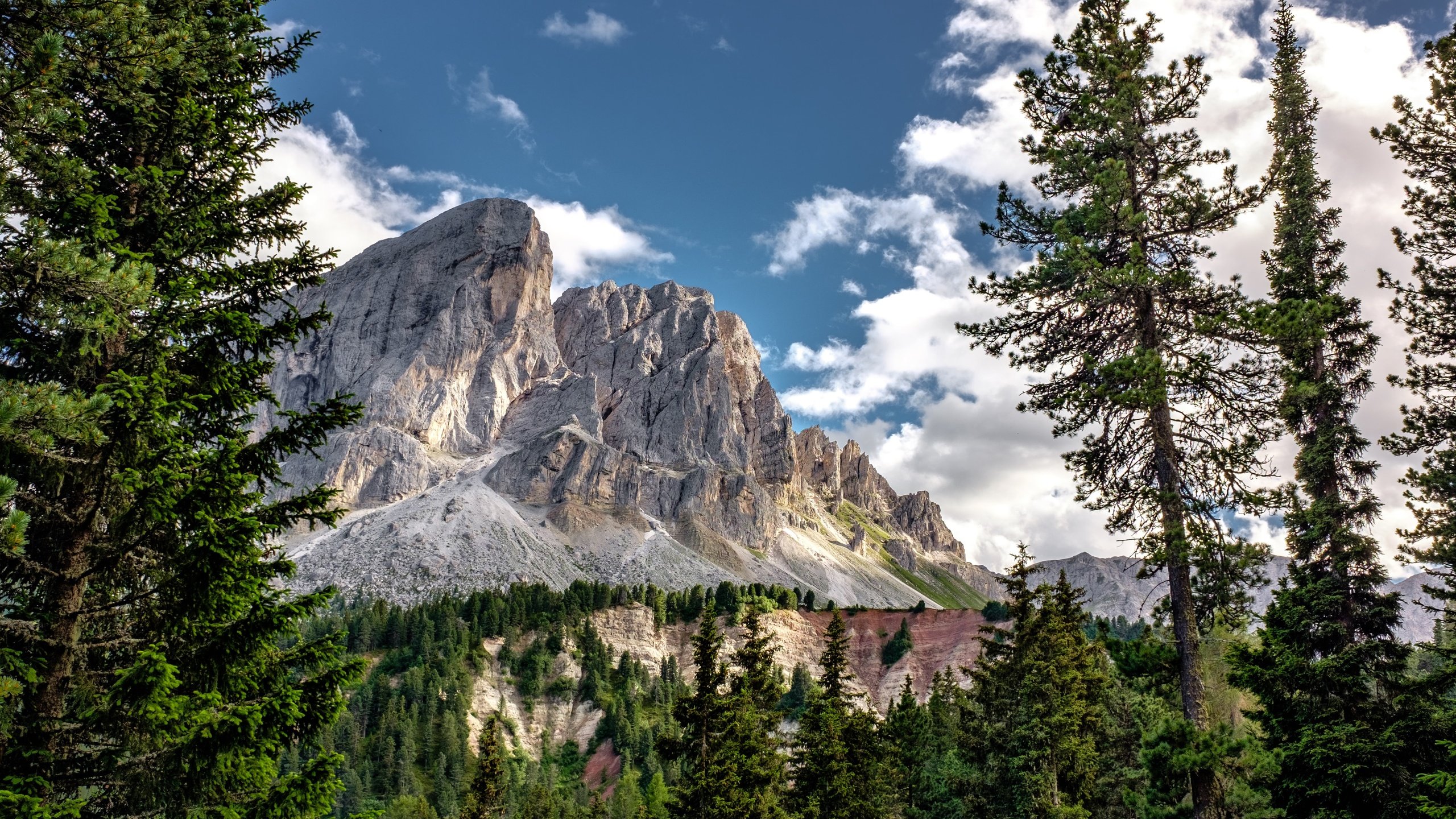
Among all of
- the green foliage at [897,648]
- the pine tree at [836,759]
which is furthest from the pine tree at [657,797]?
the green foliage at [897,648]

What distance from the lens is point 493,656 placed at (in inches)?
4902

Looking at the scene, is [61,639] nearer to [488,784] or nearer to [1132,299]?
[1132,299]

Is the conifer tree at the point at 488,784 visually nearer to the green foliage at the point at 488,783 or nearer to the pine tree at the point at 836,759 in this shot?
the green foliage at the point at 488,783

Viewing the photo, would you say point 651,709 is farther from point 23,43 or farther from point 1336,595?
point 23,43

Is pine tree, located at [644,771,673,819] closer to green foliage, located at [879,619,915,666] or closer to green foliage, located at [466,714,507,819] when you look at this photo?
green foliage, located at [466,714,507,819]

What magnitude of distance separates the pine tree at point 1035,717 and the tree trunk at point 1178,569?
13.9 metres

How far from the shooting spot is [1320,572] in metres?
19.9

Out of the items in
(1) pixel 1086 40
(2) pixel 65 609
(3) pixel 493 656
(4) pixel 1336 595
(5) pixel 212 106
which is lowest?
(3) pixel 493 656

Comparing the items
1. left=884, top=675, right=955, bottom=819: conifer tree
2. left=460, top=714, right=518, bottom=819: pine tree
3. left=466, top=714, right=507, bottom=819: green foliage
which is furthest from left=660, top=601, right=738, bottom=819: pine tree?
left=884, top=675, right=955, bottom=819: conifer tree

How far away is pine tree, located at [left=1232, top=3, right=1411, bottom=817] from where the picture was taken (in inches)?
610

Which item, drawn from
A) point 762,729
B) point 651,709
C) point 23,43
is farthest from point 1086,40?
point 651,709

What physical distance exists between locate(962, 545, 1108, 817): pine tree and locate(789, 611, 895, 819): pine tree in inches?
210

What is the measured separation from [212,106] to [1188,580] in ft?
50.9

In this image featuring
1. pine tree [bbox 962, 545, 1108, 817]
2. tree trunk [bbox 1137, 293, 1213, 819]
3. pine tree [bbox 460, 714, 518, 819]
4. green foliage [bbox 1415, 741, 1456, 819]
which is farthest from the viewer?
pine tree [bbox 460, 714, 518, 819]
